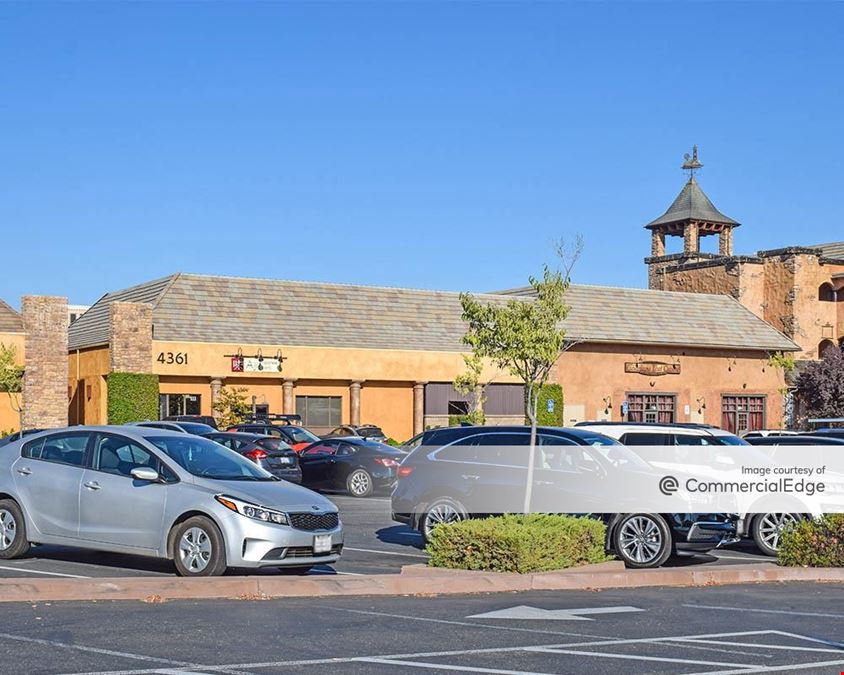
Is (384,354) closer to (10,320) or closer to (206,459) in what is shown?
(10,320)

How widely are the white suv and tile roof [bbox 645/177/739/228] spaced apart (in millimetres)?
55668

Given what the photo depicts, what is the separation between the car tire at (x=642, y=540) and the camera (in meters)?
14.9

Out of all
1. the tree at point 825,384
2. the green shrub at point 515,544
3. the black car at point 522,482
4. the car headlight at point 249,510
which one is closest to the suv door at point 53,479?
the car headlight at point 249,510

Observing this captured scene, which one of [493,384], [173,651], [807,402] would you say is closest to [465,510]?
[173,651]

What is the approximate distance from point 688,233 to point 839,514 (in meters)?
59.4

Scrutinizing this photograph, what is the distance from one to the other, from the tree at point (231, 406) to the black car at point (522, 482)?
28430 millimetres

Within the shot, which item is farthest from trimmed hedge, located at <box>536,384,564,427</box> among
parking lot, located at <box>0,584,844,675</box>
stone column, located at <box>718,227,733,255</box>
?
parking lot, located at <box>0,584,844,675</box>

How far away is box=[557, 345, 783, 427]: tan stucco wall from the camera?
173ft

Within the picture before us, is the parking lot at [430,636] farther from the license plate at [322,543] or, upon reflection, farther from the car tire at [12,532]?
the car tire at [12,532]

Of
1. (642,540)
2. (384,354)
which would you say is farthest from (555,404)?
(642,540)

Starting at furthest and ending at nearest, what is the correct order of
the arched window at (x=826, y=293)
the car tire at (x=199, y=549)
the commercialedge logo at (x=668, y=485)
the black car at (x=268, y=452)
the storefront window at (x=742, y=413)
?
the arched window at (x=826, y=293), the storefront window at (x=742, y=413), the black car at (x=268, y=452), the commercialedge logo at (x=668, y=485), the car tire at (x=199, y=549)

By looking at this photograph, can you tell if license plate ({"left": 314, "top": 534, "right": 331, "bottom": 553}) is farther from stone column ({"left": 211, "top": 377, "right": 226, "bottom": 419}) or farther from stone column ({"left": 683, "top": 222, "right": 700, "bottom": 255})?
stone column ({"left": 683, "top": 222, "right": 700, "bottom": 255})

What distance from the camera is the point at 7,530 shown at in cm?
1384
